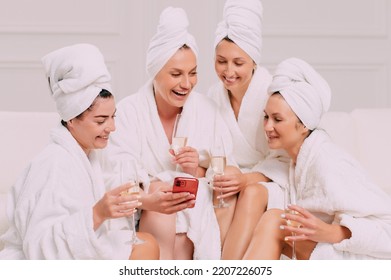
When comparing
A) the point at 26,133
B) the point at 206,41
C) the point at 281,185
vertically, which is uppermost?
the point at 206,41

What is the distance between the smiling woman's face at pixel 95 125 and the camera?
2371 mm

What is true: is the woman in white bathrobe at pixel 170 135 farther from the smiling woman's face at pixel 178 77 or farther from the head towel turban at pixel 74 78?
the head towel turban at pixel 74 78

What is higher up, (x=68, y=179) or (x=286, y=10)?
(x=286, y=10)

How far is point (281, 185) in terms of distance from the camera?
270 cm

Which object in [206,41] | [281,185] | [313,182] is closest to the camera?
[313,182]

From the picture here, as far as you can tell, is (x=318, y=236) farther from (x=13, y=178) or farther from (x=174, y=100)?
(x=13, y=178)

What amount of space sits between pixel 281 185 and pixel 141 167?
0.54 m

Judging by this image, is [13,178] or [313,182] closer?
[313,182]

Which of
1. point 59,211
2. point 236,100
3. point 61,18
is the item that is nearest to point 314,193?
point 236,100

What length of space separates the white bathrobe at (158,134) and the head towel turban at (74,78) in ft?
1.28

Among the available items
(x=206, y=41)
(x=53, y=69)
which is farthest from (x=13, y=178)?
(x=206, y=41)

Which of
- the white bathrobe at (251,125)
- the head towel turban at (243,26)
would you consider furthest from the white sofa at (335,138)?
the head towel turban at (243,26)

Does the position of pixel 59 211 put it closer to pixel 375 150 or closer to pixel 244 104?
pixel 244 104

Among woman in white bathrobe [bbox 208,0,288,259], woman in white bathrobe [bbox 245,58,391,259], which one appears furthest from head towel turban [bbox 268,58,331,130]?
woman in white bathrobe [bbox 208,0,288,259]
